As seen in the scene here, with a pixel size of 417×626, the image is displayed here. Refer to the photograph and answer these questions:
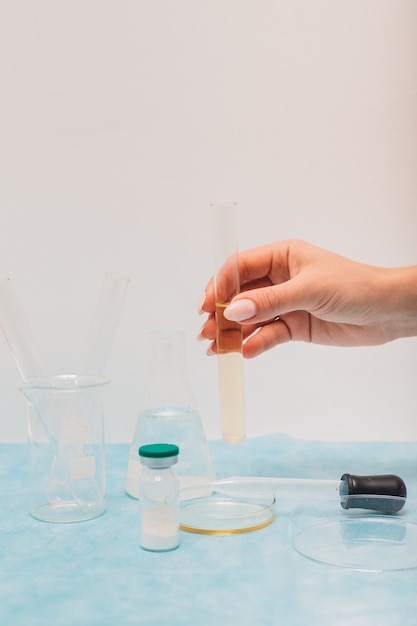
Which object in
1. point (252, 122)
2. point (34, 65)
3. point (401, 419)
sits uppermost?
point (34, 65)

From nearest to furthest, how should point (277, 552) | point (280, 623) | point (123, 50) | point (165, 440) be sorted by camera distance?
1. point (280, 623)
2. point (277, 552)
3. point (165, 440)
4. point (123, 50)

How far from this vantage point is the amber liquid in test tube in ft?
3.89

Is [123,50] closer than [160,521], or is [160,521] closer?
[160,521]

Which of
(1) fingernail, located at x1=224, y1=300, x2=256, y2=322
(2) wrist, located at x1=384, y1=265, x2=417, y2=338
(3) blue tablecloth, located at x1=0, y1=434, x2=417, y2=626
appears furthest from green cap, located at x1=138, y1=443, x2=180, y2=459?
(2) wrist, located at x1=384, y1=265, x2=417, y2=338

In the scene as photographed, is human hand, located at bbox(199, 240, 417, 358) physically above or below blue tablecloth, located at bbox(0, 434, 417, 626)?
above

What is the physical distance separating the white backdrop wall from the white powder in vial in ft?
2.56

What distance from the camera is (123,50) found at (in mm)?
1768

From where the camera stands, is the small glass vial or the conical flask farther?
the conical flask

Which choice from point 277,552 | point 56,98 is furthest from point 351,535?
point 56,98

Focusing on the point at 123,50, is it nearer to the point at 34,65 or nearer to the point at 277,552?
the point at 34,65

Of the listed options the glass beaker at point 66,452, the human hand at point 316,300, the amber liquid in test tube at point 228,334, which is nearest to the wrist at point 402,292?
the human hand at point 316,300

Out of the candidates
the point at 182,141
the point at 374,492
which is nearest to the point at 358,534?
the point at 374,492

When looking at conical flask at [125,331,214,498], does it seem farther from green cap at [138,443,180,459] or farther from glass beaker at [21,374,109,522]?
green cap at [138,443,180,459]

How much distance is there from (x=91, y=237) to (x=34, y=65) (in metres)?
0.43
